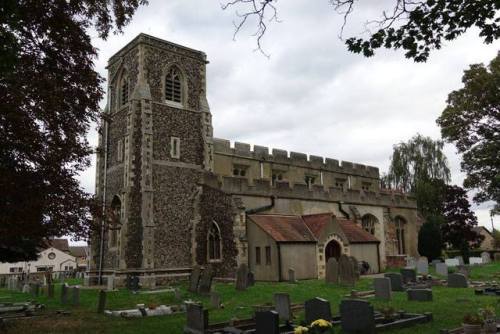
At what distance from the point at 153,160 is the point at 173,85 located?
4928 mm

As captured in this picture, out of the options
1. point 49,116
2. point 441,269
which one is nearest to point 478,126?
point 441,269

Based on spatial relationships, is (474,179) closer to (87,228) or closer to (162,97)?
(162,97)

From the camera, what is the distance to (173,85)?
26.0m

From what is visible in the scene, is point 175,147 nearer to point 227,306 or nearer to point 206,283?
point 206,283

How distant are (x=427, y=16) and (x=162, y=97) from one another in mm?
19502

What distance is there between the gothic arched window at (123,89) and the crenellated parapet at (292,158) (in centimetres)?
590

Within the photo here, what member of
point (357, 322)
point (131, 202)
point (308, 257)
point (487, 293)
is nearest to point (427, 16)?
point (357, 322)

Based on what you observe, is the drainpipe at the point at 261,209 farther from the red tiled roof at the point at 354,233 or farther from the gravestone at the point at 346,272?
the gravestone at the point at 346,272

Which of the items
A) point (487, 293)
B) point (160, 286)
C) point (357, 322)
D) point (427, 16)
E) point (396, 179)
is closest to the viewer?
point (427, 16)

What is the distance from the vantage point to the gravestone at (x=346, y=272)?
18500mm

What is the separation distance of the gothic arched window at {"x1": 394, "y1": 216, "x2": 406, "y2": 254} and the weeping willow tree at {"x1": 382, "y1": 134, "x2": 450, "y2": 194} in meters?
10.4

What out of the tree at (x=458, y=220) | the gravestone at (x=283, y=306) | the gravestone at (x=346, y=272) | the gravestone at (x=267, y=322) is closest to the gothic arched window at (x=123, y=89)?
the gravestone at (x=346, y=272)

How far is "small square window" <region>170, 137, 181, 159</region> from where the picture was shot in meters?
24.7

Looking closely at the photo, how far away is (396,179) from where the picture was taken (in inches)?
1671
